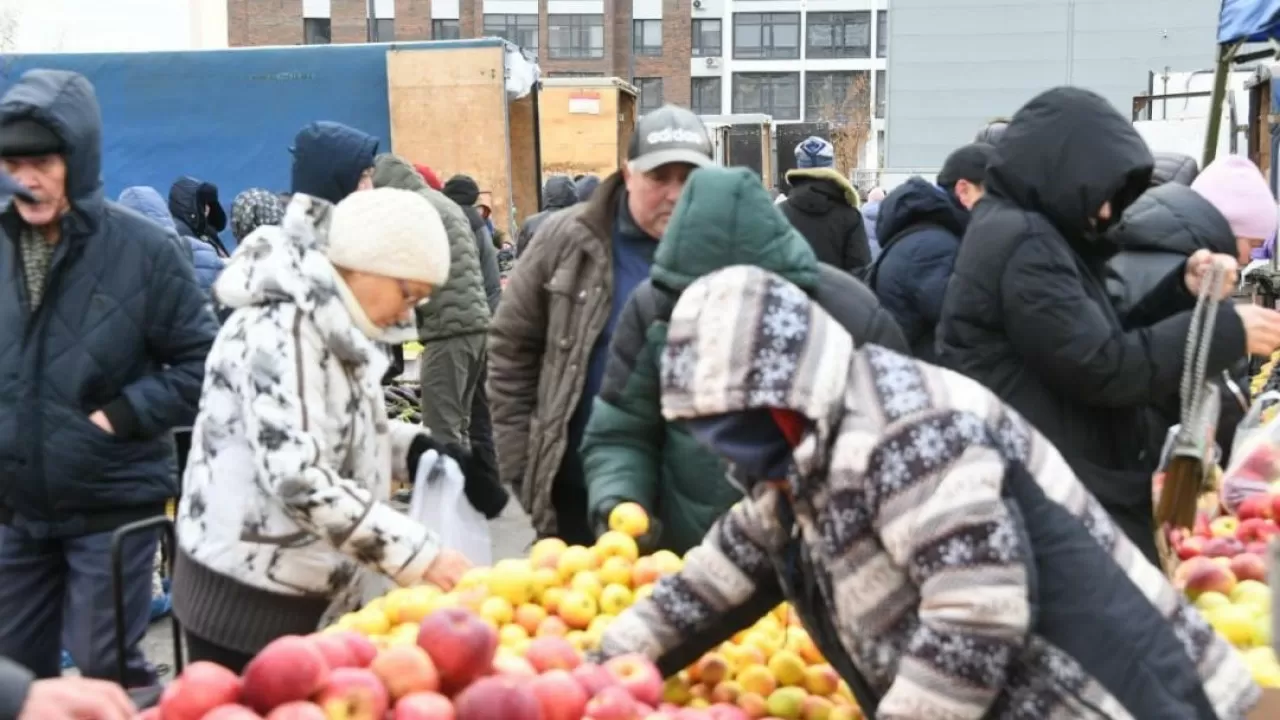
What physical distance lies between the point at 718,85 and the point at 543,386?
234 feet

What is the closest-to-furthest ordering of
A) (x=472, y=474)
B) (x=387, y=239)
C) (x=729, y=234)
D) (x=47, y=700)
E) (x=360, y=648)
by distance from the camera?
(x=47, y=700), (x=360, y=648), (x=729, y=234), (x=387, y=239), (x=472, y=474)

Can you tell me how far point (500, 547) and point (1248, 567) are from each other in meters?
4.55

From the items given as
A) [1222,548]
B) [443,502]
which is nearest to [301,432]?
[443,502]

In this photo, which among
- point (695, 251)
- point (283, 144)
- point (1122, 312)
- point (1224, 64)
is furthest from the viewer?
point (283, 144)

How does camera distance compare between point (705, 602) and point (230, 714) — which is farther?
point (705, 602)

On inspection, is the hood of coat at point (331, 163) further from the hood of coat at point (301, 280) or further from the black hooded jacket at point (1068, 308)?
the black hooded jacket at point (1068, 308)

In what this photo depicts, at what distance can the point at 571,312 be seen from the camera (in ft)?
14.1

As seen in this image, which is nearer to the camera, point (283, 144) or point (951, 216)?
point (951, 216)

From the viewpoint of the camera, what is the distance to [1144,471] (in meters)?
3.93

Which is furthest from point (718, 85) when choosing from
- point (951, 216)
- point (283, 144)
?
point (951, 216)

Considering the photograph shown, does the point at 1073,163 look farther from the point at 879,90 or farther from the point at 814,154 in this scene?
the point at 879,90

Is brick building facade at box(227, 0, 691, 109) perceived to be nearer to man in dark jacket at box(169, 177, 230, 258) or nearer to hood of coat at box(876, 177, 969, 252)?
man in dark jacket at box(169, 177, 230, 258)

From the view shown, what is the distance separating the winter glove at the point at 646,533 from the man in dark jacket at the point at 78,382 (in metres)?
1.31

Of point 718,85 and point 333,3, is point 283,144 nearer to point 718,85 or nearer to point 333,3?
point 333,3
